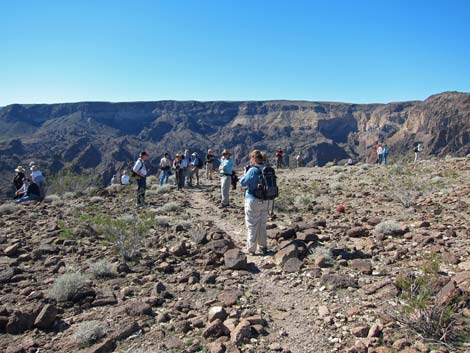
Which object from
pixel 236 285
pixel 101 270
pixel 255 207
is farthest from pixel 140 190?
pixel 236 285

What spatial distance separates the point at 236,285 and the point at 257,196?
1.72 meters

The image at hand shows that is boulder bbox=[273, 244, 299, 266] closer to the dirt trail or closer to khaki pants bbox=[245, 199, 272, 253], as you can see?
the dirt trail

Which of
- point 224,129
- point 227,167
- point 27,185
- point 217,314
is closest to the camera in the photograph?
point 217,314

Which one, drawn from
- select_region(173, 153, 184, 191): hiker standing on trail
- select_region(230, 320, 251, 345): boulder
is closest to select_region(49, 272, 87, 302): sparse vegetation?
select_region(230, 320, 251, 345): boulder

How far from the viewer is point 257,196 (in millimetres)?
6504

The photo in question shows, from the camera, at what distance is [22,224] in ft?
31.7

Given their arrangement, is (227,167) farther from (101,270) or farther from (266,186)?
(101,270)

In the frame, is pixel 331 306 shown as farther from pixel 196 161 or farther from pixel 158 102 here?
pixel 158 102

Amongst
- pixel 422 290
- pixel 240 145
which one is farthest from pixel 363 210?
pixel 240 145

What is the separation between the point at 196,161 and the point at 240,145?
134684mm

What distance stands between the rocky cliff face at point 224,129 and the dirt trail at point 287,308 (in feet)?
327

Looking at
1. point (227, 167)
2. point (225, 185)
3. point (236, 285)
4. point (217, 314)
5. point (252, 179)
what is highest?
point (252, 179)

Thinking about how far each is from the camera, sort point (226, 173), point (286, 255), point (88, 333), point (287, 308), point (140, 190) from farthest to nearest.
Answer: point (140, 190), point (226, 173), point (286, 255), point (287, 308), point (88, 333)

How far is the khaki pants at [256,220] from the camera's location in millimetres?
6633
